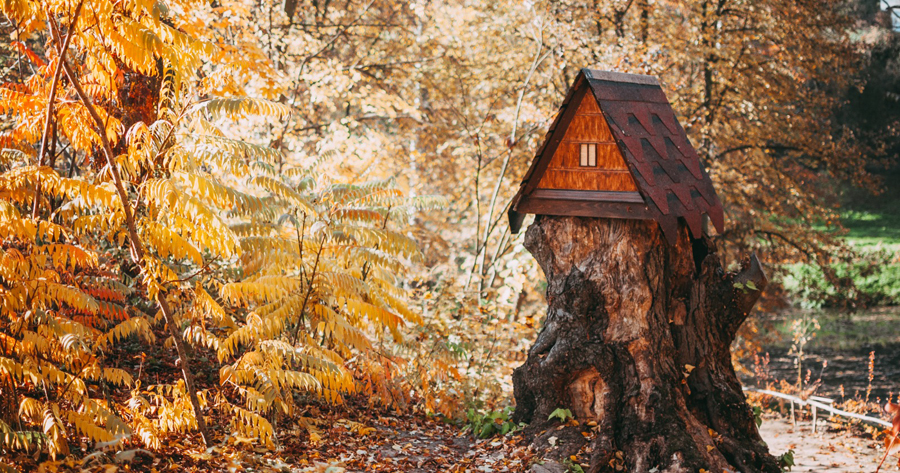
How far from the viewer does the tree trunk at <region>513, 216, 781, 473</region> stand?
5.31m

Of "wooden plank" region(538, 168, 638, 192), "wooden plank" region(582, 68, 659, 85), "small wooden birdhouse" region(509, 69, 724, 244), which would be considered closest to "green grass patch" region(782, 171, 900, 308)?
"small wooden birdhouse" region(509, 69, 724, 244)

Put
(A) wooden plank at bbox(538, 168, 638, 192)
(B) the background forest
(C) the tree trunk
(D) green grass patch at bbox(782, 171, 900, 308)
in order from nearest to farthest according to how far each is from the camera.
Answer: (B) the background forest, (C) the tree trunk, (A) wooden plank at bbox(538, 168, 638, 192), (D) green grass patch at bbox(782, 171, 900, 308)

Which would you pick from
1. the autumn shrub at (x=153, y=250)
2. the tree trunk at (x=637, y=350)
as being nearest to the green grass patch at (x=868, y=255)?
the tree trunk at (x=637, y=350)

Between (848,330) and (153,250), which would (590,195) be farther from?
(848,330)

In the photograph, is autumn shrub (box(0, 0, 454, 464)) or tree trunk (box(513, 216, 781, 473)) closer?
autumn shrub (box(0, 0, 454, 464))

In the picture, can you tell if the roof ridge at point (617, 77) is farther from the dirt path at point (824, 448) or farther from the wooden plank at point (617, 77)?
the dirt path at point (824, 448)

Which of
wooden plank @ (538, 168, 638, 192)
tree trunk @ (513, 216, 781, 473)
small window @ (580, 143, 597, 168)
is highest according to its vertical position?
small window @ (580, 143, 597, 168)

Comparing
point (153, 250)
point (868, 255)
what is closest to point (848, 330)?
point (868, 255)

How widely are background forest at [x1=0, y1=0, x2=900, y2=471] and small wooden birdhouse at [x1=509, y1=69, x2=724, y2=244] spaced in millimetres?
1506

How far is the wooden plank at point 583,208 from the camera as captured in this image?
536cm

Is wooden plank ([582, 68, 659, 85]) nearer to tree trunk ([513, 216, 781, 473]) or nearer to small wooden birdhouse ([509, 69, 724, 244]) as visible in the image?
small wooden birdhouse ([509, 69, 724, 244])

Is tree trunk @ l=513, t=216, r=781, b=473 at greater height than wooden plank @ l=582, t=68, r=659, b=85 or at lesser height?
lesser

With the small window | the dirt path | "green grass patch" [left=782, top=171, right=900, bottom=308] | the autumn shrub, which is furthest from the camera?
"green grass patch" [left=782, top=171, right=900, bottom=308]

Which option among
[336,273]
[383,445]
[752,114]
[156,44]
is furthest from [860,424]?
[156,44]
